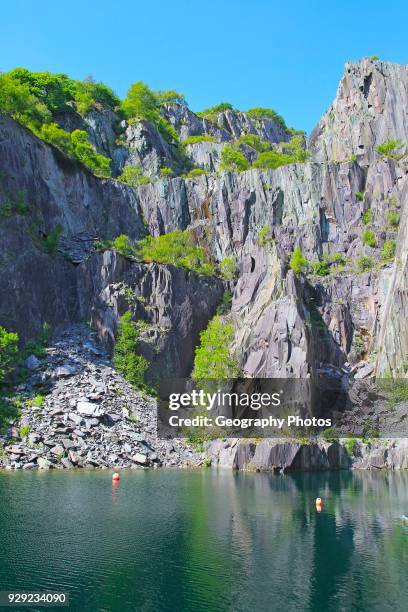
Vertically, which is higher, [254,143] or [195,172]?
[254,143]

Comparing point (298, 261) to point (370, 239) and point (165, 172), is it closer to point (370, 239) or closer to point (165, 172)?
point (370, 239)

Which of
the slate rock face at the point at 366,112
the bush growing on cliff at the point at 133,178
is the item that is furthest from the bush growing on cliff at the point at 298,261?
the bush growing on cliff at the point at 133,178

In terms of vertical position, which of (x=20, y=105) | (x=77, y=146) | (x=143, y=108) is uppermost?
(x=143, y=108)

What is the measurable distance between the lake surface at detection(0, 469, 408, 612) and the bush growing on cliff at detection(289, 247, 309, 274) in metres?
50.2

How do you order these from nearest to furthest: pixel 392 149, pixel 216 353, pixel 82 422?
pixel 82 422, pixel 216 353, pixel 392 149

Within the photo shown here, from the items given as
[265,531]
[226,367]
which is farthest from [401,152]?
[265,531]

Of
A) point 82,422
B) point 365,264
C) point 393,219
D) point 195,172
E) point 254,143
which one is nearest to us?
point 82,422

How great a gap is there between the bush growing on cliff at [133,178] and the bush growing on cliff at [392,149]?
43.0 metres

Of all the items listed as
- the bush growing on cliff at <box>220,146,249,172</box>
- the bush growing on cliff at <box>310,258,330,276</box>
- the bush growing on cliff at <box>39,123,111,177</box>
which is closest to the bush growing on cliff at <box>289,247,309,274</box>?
the bush growing on cliff at <box>310,258,330,276</box>

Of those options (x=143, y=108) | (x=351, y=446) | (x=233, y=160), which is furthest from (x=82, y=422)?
(x=143, y=108)

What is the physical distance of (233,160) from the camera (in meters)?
117

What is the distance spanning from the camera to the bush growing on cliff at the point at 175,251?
303 ft

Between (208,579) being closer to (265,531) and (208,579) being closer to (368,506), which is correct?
(265,531)

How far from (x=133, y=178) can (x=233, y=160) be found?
2156 cm
